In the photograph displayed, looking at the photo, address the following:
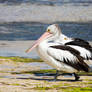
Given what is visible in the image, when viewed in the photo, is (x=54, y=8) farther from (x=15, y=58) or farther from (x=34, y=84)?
(x=34, y=84)

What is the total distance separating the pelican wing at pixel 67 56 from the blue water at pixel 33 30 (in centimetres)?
711

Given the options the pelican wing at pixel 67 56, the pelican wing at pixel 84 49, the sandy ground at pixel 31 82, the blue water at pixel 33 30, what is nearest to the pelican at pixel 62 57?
the pelican wing at pixel 67 56

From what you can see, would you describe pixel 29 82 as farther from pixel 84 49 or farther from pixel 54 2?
pixel 54 2

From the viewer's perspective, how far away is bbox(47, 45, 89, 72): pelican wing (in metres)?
8.59

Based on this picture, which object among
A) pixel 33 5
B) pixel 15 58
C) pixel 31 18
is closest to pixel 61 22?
pixel 31 18

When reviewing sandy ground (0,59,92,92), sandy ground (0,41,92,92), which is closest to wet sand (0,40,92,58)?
sandy ground (0,41,92,92)

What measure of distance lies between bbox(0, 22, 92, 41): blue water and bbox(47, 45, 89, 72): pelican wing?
7.11 meters

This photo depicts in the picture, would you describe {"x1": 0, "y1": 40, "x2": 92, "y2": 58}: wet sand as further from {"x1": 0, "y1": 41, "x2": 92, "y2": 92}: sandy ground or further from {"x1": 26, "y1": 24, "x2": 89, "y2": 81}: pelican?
{"x1": 26, "y1": 24, "x2": 89, "y2": 81}: pelican

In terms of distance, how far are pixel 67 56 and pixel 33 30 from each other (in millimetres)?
9352

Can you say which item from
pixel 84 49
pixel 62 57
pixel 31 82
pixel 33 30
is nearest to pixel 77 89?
pixel 31 82

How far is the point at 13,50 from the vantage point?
13.3m

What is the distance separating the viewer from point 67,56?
339 inches

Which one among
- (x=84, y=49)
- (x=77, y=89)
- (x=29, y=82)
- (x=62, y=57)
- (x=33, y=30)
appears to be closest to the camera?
(x=77, y=89)

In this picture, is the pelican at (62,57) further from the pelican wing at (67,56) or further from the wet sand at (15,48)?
the wet sand at (15,48)
